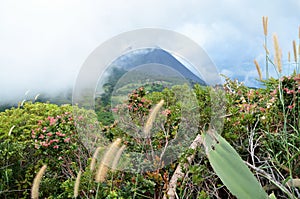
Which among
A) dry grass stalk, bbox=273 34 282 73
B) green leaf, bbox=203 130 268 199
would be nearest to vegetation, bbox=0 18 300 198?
dry grass stalk, bbox=273 34 282 73

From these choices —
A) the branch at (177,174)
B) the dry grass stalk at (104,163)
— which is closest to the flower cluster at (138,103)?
the branch at (177,174)

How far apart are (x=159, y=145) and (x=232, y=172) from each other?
5.29 ft

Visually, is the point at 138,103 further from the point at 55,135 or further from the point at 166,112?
the point at 55,135

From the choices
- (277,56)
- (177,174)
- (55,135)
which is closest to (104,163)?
(277,56)

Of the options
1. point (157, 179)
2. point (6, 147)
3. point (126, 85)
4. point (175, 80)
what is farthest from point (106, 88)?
point (6, 147)

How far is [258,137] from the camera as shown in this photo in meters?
3.29

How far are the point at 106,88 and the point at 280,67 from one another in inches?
54.3

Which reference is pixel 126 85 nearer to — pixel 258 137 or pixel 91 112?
pixel 91 112

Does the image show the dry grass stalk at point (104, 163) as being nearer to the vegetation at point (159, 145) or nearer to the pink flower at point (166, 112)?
the vegetation at point (159, 145)

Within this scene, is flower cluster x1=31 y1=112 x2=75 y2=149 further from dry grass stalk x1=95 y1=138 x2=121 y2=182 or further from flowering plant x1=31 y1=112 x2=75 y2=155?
dry grass stalk x1=95 y1=138 x2=121 y2=182

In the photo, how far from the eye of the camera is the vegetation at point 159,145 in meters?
2.85

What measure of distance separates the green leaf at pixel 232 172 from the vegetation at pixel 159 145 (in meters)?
1.05

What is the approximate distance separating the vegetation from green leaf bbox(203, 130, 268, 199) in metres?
1.05

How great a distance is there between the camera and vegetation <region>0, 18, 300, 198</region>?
2.85m
